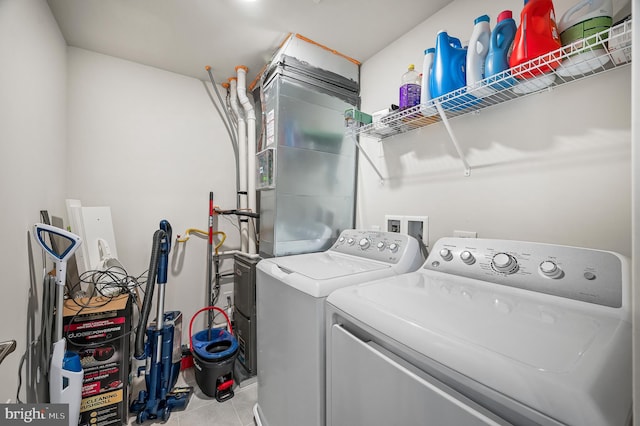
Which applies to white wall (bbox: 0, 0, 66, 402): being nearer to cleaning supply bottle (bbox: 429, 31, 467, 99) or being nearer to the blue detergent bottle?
cleaning supply bottle (bbox: 429, 31, 467, 99)

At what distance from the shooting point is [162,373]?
1.78 m

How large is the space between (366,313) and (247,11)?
1.98 m

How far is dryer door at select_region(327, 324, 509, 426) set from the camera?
56cm

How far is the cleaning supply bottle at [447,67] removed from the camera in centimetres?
127

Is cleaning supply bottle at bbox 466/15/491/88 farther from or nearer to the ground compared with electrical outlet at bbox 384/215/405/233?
farther from the ground

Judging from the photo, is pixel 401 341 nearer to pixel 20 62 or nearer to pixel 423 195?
pixel 423 195

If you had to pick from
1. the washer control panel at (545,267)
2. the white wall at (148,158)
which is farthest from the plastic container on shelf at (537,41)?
the white wall at (148,158)

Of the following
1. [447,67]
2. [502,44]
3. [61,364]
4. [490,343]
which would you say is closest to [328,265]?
[490,343]

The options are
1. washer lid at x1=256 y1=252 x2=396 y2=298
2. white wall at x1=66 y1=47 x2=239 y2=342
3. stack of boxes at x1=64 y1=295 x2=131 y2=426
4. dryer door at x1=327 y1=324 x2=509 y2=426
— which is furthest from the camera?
white wall at x1=66 y1=47 x2=239 y2=342

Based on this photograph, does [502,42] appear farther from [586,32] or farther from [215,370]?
[215,370]

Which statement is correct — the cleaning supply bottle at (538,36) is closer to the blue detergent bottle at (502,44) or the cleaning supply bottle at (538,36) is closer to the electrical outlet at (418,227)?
the blue detergent bottle at (502,44)

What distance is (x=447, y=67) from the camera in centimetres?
128

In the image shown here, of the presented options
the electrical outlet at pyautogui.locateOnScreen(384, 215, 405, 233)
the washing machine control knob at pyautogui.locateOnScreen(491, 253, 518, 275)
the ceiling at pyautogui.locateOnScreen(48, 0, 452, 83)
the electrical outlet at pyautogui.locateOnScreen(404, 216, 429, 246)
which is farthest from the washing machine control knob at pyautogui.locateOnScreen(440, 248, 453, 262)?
the ceiling at pyautogui.locateOnScreen(48, 0, 452, 83)

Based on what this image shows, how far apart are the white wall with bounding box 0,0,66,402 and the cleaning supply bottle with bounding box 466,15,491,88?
7.06ft
